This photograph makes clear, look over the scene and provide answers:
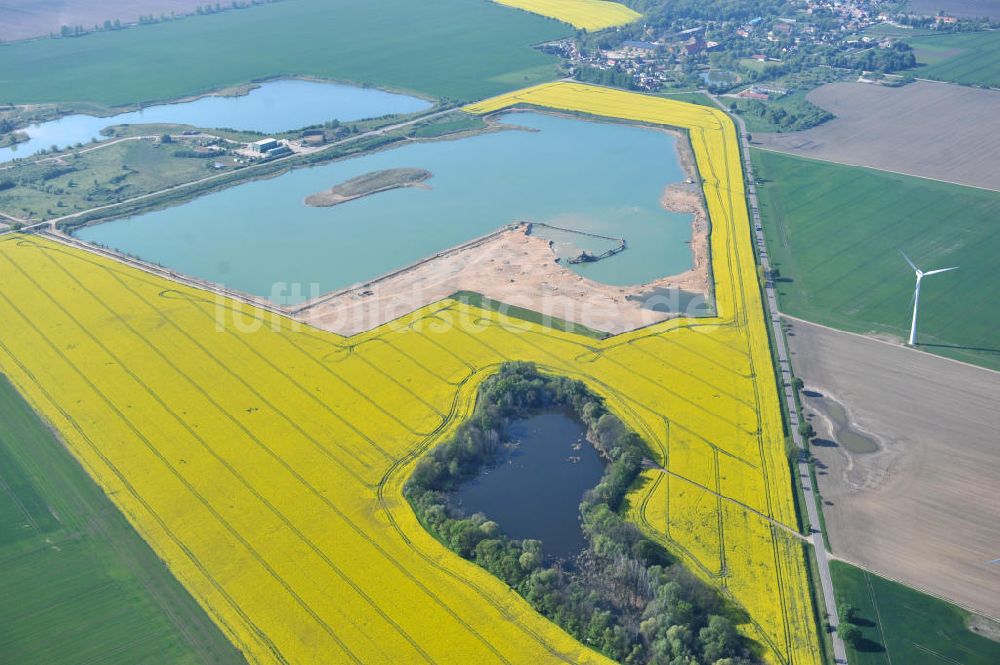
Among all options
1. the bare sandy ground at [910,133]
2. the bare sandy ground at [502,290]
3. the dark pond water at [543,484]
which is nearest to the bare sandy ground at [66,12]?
the bare sandy ground at [502,290]

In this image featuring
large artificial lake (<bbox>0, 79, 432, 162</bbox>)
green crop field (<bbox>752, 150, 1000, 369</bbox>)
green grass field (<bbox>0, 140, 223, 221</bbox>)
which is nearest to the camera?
green crop field (<bbox>752, 150, 1000, 369</bbox>)

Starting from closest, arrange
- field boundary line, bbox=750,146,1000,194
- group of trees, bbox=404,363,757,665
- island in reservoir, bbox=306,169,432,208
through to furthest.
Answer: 1. group of trees, bbox=404,363,757,665
2. island in reservoir, bbox=306,169,432,208
3. field boundary line, bbox=750,146,1000,194

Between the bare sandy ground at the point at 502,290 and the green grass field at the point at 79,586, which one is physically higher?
the bare sandy ground at the point at 502,290

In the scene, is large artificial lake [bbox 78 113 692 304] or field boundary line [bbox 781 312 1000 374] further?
large artificial lake [bbox 78 113 692 304]

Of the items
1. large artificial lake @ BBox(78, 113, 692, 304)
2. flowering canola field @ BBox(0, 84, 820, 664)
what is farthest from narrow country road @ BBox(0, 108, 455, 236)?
flowering canola field @ BBox(0, 84, 820, 664)

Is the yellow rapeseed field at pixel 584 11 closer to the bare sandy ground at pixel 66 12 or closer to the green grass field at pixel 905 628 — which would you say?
the bare sandy ground at pixel 66 12

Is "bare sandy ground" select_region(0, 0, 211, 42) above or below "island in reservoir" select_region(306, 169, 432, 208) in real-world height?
above

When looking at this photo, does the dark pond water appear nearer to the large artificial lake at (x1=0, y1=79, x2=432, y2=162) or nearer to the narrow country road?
the narrow country road
